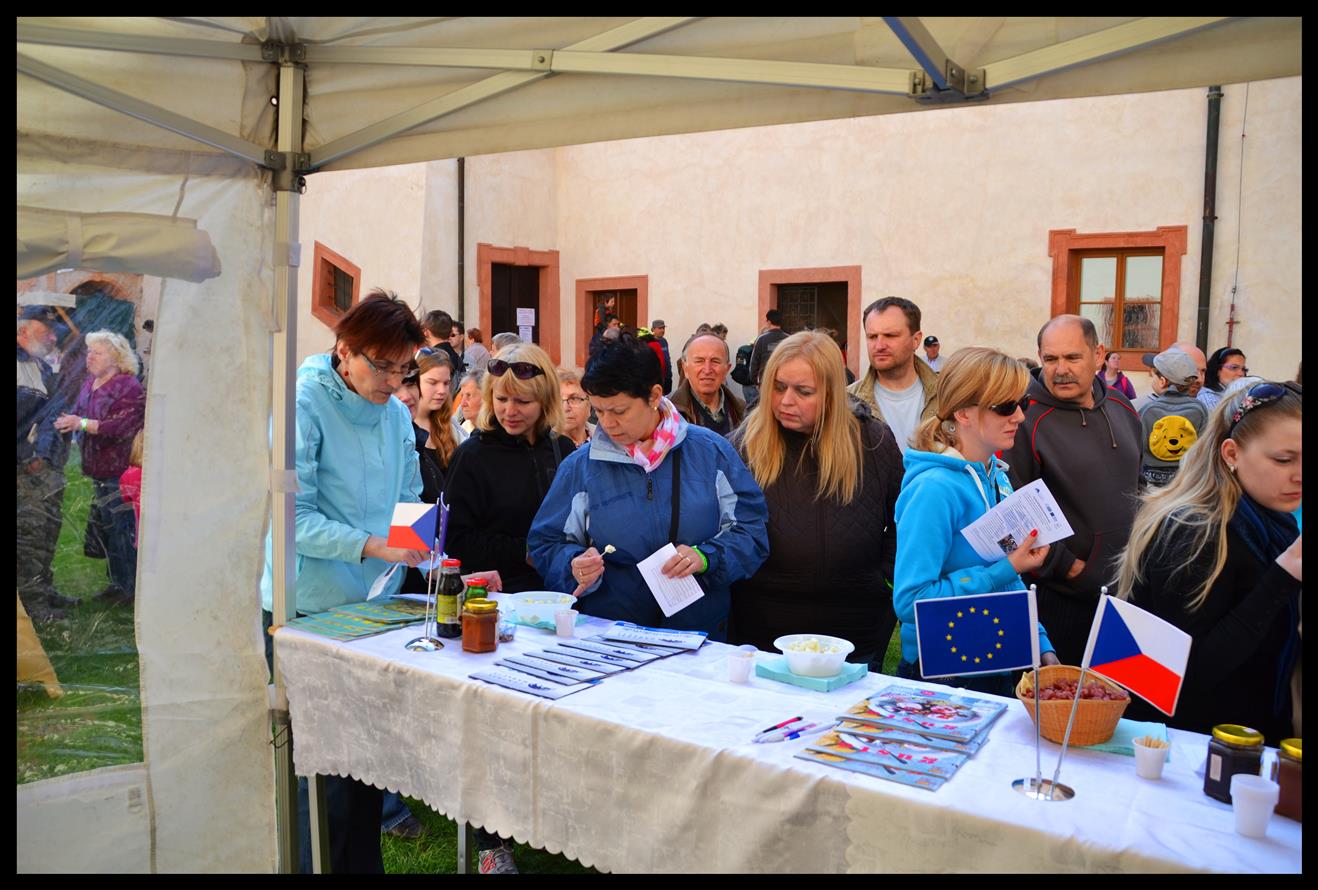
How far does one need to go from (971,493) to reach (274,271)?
2.13 meters

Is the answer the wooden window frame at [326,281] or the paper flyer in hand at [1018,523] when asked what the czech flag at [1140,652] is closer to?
the paper flyer in hand at [1018,523]

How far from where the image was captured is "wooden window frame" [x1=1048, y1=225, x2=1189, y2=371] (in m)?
10.6

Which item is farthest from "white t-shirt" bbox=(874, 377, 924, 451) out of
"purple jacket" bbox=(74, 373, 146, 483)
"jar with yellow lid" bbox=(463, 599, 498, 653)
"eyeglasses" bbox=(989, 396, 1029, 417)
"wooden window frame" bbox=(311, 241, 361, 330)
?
"wooden window frame" bbox=(311, 241, 361, 330)

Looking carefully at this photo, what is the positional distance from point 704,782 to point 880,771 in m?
0.35

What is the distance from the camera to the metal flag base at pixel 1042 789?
1.74 metres

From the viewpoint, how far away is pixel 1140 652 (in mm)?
1834

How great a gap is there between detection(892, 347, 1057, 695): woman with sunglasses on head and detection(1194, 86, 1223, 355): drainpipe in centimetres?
908

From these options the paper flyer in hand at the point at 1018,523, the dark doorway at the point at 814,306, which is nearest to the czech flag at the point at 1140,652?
the paper flyer in hand at the point at 1018,523

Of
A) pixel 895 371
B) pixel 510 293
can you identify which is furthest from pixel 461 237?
pixel 895 371

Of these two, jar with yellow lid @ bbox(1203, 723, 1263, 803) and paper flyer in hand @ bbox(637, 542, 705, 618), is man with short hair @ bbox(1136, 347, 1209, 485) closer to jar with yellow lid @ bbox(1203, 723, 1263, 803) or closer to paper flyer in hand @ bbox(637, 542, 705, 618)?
paper flyer in hand @ bbox(637, 542, 705, 618)

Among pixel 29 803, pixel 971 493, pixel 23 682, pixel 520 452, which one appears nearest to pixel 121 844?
pixel 29 803

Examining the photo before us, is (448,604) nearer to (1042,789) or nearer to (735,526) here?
(735,526)

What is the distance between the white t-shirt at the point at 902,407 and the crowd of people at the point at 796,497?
1.91ft

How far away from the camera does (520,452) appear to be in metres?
3.58
